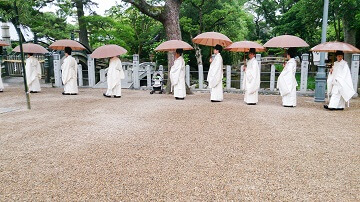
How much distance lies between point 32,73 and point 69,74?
1.92m

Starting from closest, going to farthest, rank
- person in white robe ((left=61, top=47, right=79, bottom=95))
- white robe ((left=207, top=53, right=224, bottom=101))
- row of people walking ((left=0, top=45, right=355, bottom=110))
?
row of people walking ((left=0, top=45, right=355, bottom=110)) < white robe ((left=207, top=53, right=224, bottom=101)) < person in white robe ((left=61, top=47, right=79, bottom=95))

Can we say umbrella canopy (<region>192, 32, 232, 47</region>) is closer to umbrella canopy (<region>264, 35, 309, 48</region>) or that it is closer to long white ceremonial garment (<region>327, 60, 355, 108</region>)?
umbrella canopy (<region>264, 35, 309, 48</region>)

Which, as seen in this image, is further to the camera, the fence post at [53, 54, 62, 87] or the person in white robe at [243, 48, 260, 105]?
the fence post at [53, 54, 62, 87]

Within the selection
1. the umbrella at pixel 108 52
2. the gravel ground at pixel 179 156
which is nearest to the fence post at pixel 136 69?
the umbrella at pixel 108 52

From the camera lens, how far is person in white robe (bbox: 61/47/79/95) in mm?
11414

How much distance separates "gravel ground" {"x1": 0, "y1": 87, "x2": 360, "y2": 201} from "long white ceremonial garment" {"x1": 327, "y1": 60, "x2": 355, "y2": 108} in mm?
873

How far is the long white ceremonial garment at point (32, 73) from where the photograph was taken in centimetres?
1205

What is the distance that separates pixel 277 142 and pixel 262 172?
56.9 inches

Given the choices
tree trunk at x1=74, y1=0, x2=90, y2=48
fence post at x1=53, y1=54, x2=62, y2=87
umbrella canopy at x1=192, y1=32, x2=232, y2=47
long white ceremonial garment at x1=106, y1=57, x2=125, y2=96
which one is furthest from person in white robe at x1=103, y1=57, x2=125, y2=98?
tree trunk at x1=74, y1=0, x2=90, y2=48

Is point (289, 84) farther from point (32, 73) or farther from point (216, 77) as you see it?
point (32, 73)

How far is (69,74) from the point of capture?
37.7 ft

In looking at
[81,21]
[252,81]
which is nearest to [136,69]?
[252,81]

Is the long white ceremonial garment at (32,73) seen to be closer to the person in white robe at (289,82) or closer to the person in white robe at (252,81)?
the person in white robe at (252,81)

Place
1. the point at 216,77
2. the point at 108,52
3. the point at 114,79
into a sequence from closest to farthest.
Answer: the point at 216,77 < the point at 108,52 < the point at 114,79
